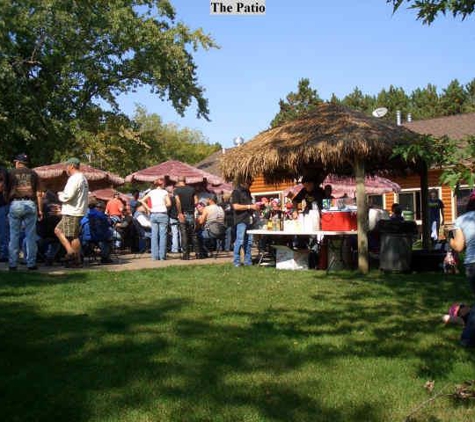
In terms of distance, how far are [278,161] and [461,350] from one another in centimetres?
691

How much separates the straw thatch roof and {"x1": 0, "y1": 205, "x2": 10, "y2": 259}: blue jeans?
4.22 meters

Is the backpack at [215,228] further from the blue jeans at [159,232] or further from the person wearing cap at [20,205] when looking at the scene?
the person wearing cap at [20,205]

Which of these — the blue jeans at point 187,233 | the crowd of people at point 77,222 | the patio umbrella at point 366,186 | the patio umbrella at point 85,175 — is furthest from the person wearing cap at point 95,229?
the patio umbrella at point 366,186

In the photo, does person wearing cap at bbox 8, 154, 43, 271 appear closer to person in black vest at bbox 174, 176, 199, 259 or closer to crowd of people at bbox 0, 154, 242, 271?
crowd of people at bbox 0, 154, 242, 271

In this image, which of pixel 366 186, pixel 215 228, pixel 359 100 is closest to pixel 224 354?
pixel 215 228

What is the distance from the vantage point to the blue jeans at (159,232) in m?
12.7

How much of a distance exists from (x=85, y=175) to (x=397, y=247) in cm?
926

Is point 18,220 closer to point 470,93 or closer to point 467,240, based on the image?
point 467,240

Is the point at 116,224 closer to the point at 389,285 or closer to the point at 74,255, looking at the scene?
the point at 74,255

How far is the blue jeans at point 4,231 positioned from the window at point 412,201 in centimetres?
1802

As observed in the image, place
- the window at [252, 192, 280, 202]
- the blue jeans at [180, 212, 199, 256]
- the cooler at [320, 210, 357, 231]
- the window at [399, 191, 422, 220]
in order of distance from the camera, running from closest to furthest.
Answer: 1. the cooler at [320, 210, 357, 231]
2. the blue jeans at [180, 212, 199, 256]
3. the window at [399, 191, 422, 220]
4. the window at [252, 192, 280, 202]

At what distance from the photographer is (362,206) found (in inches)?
425

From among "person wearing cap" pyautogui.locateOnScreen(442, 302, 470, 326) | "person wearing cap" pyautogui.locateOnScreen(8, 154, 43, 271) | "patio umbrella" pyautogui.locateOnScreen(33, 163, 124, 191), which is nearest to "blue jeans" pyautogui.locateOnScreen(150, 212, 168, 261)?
"person wearing cap" pyautogui.locateOnScreen(8, 154, 43, 271)

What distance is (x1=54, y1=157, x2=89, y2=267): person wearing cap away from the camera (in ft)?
33.1
